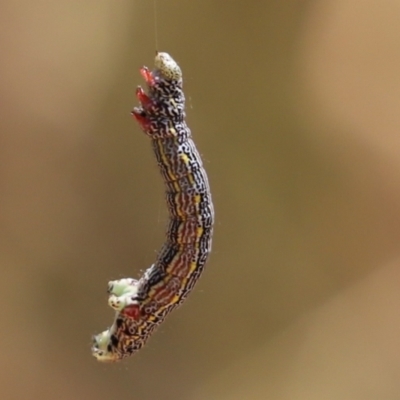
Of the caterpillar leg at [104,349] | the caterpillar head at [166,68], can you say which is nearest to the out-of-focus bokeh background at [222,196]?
the caterpillar leg at [104,349]

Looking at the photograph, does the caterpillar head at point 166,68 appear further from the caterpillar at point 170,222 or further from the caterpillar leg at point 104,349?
the caterpillar leg at point 104,349

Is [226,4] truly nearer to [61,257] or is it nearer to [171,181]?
[171,181]

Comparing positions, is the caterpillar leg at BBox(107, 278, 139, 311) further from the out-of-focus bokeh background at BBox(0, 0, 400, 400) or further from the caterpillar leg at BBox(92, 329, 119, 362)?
the out-of-focus bokeh background at BBox(0, 0, 400, 400)

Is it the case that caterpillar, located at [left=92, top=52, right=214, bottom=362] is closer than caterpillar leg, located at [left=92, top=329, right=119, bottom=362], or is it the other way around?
caterpillar, located at [left=92, top=52, right=214, bottom=362]

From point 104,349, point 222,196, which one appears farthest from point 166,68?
point 222,196

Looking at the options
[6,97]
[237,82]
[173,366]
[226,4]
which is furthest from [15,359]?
[226,4]

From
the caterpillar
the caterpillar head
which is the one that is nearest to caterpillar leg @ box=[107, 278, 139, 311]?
the caterpillar

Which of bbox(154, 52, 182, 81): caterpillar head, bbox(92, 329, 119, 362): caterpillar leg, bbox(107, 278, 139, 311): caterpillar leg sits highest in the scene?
bbox(154, 52, 182, 81): caterpillar head

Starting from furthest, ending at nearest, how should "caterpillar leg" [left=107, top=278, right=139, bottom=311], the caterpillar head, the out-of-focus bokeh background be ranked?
the out-of-focus bokeh background
"caterpillar leg" [left=107, top=278, right=139, bottom=311]
the caterpillar head
